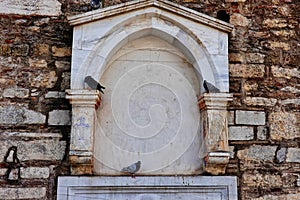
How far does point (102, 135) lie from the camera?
339cm

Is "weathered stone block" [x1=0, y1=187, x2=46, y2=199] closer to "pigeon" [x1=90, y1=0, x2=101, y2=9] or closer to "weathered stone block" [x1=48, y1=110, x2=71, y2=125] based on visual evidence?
"weathered stone block" [x1=48, y1=110, x2=71, y2=125]

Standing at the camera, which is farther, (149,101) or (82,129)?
(149,101)

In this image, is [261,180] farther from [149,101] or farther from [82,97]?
[82,97]

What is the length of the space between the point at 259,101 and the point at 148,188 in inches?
48.2

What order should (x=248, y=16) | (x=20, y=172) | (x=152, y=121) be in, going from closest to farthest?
(x=20, y=172) → (x=152, y=121) → (x=248, y=16)

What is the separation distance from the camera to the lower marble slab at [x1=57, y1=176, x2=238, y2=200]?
3211 mm

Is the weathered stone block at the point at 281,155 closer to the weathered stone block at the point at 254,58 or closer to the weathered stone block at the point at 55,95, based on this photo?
the weathered stone block at the point at 254,58

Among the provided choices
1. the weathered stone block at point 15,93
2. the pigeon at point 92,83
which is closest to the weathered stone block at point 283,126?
the pigeon at point 92,83

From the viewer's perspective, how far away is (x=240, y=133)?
3498mm

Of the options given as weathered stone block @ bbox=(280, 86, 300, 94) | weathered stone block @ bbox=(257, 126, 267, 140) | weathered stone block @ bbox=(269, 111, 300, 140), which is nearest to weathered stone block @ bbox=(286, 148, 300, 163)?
weathered stone block @ bbox=(269, 111, 300, 140)

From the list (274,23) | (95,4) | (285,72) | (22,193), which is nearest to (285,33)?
(274,23)

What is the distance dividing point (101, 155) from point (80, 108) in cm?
42

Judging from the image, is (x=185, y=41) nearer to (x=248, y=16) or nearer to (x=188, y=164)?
(x=248, y=16)

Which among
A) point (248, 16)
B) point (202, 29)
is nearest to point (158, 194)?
point (202, 29)
